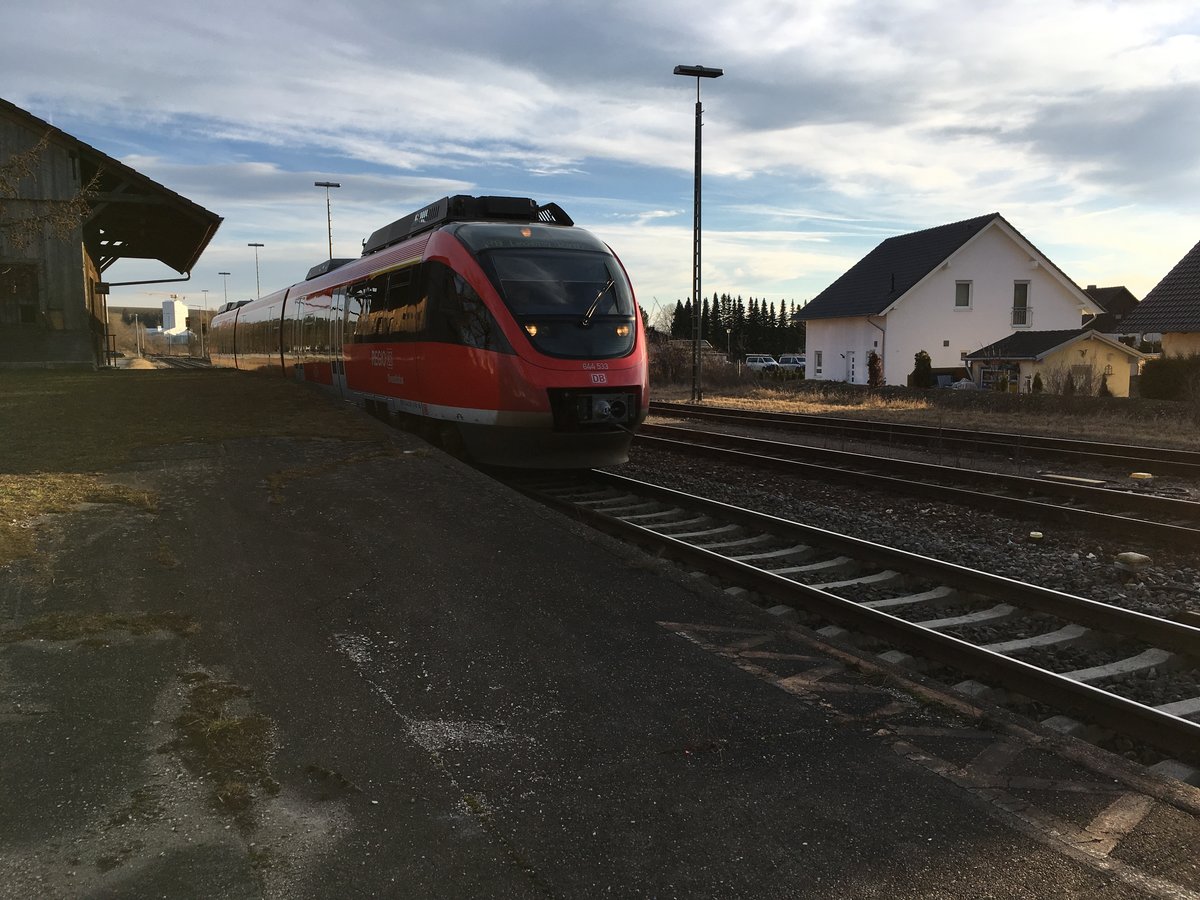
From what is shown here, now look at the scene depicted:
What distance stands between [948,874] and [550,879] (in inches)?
54.2

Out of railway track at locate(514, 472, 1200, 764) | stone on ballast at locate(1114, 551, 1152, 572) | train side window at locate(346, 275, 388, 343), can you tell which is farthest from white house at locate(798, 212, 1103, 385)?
railway track at locate(514, 472, 1200, 764)

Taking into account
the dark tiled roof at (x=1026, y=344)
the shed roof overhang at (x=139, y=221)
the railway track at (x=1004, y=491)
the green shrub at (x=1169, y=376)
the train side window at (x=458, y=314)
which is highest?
the shed roof overhang at (x=139, y=221)

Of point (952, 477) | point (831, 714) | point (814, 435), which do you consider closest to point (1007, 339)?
point (814, 435)

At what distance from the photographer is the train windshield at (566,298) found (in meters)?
10.4

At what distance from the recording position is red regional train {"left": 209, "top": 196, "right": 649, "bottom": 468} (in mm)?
10305

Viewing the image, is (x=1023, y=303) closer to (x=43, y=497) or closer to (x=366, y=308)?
(x=366, y=308)

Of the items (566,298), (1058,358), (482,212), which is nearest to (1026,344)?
(1058,358)

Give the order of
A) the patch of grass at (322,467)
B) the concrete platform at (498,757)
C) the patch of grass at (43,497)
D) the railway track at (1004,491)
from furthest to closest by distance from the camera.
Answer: the patch of grass at (322,467) < the railway track at (1004,491) < the patch of grass at (43,497) < the concrete platform at (498,757)

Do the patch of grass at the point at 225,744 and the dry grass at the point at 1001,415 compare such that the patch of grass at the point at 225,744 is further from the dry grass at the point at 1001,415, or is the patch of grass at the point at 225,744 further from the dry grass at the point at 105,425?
the dry grass at the point at 1001,415

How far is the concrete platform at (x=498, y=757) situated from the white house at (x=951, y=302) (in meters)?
41.7

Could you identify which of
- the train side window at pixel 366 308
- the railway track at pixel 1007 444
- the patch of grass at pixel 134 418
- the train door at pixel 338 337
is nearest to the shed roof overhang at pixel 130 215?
the patch of grass at pixel 134 418

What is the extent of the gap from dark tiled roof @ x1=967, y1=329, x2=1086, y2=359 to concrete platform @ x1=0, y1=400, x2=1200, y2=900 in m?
37.9

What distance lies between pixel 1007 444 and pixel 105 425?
14372 millimetres

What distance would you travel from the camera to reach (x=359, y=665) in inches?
192
